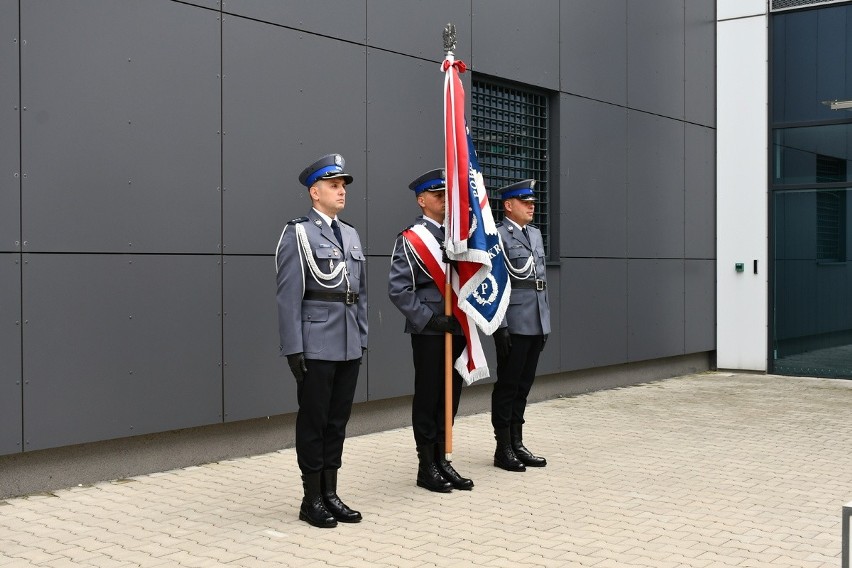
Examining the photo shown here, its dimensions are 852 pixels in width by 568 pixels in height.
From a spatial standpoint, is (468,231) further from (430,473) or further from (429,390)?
(430,473)

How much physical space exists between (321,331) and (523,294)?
1.94 meters


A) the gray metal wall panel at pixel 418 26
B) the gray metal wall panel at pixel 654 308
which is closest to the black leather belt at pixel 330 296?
the gray metal wall panel at pixel 418 26

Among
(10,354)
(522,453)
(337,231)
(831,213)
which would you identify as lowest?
(522,453)

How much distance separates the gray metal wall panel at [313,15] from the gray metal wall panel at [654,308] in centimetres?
483

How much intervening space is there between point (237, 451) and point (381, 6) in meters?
3.71

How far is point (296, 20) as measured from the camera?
7453 millimetres

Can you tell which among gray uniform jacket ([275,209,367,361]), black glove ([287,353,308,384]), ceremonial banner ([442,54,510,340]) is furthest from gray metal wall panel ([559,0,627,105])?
black glove ([287,353,308,384])

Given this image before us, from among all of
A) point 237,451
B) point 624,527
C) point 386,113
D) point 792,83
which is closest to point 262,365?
point 237,451

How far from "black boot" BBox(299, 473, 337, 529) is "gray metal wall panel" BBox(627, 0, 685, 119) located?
748cm

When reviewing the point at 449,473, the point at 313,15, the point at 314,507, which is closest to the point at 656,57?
the point at 313,15

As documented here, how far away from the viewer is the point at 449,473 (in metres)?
6.12

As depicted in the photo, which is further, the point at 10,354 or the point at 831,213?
the point at 831,213

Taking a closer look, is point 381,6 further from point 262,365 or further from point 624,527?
point 624,527

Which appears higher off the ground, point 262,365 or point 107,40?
point 107,40
